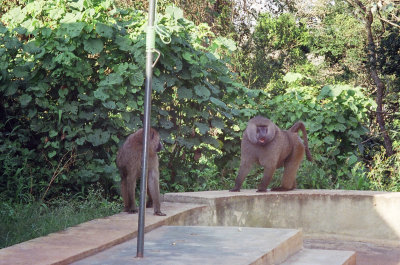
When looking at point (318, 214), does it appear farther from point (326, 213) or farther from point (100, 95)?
point (100, 95)

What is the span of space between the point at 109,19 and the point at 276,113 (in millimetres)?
3468

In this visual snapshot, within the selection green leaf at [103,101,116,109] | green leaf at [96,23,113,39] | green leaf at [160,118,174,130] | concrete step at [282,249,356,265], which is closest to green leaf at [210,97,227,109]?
green leaf at [160,118,174,130]

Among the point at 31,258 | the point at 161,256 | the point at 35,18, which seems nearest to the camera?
the point at 31,258

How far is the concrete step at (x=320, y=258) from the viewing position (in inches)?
211

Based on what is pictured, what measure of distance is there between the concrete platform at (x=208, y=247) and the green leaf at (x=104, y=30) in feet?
9.67

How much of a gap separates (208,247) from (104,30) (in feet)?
12.6

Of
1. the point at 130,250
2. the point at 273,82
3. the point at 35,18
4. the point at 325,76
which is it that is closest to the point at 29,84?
the point at 35,18

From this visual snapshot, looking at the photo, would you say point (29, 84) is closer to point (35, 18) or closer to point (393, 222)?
point (35, 18)

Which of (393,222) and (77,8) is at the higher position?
(77,8)

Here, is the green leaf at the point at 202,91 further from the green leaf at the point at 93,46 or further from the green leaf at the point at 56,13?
the green leaf at the point at 56,13

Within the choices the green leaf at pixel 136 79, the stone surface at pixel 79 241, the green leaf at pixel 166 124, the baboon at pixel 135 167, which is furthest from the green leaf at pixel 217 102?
the stone surface at pixel 79 241

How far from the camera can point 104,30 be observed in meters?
8.03

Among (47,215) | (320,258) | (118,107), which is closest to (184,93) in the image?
(118,107)

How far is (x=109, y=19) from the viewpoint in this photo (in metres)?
8.35
